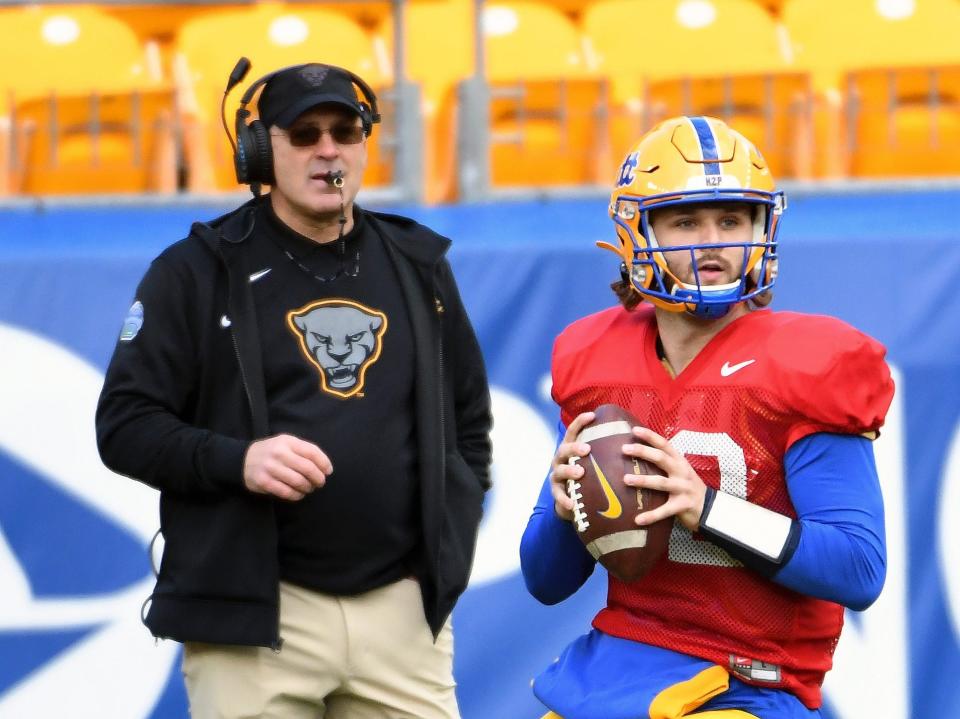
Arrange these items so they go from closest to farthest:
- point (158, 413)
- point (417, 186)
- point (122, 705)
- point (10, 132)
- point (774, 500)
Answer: point (774, 500)
point (158, 413)
point (122, 705)
point (417, 186)
point (10, 132)

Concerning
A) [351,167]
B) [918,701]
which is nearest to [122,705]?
[351,167]

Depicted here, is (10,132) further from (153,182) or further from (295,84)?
(295,84)

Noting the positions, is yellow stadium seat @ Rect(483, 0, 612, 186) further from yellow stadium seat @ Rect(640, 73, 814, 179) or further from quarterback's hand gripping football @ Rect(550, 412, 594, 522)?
quarterback's hand gripping football @ Rect(550, 412, 594, 522)

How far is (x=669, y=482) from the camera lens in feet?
7.29

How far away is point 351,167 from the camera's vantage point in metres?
2.83

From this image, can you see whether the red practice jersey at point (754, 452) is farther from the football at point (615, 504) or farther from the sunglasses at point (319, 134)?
the sunglasses at point (319, 134)

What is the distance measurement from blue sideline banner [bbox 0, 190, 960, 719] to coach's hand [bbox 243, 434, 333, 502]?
138cm

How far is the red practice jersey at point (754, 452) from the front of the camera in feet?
7.52

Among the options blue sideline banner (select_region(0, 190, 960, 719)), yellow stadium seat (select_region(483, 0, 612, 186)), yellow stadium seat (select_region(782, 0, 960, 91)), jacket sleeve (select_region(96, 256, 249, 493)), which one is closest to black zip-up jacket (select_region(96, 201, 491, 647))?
jacket sleeve (select_region(96, 256, 249, 493))

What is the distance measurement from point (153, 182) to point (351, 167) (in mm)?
2237

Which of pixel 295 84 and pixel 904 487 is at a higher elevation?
pixel 295 84

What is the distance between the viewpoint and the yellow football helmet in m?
2.39

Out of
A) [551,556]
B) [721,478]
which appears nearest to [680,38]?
[551,556]

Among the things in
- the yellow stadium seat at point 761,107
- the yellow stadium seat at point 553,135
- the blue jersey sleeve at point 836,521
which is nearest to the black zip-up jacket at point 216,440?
the blue jersey sleeve at point 836,521
